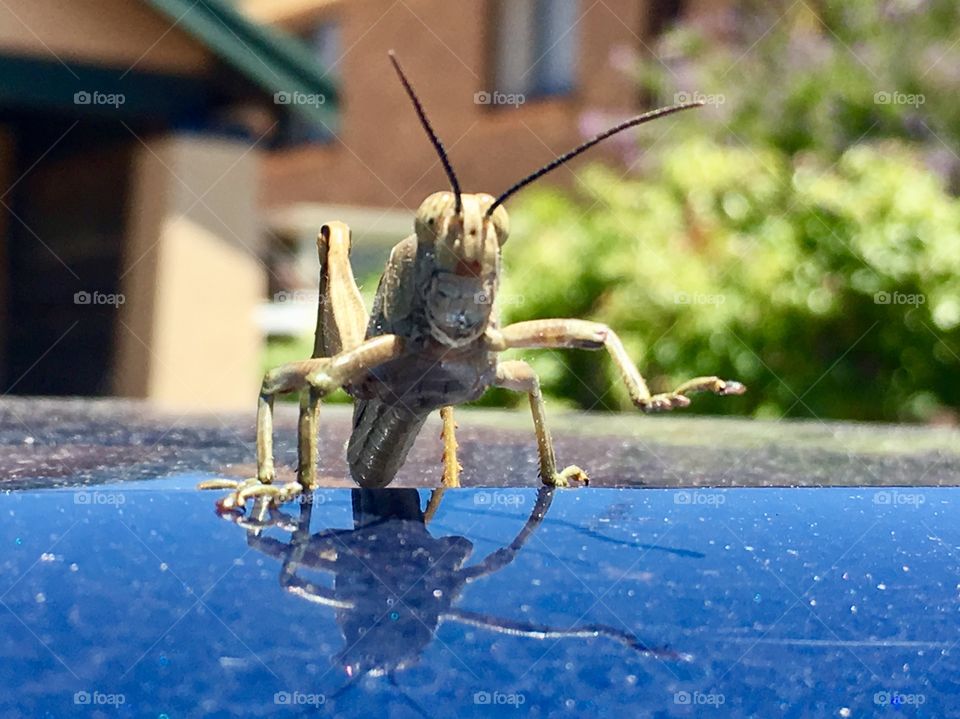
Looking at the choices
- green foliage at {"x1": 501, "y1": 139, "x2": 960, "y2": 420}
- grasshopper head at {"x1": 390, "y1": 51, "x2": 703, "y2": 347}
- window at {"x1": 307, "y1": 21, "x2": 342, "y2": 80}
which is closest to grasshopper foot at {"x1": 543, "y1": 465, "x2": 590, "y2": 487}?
grasshopper head at {"x1": 390, "y1": 51, "x2": 703, "y2": 347}

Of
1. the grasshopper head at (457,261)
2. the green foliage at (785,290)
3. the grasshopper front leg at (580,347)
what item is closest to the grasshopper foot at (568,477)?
the grasshopper front leg at (580,347)

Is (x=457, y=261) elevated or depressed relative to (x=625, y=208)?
depressed

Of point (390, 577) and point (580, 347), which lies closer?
point (390, 577)

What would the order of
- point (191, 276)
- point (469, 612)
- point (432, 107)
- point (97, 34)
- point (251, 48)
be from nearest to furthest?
point (469, 612) < point (97, 34) < point (251, 48) < point (191, 276) < point (432, 107)

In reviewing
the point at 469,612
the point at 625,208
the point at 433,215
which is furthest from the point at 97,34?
the point at 469,612

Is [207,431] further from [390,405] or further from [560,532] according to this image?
[560,532]

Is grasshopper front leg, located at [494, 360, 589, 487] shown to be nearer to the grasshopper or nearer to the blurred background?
the grasshopper

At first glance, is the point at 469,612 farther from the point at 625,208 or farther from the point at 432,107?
the point at 432,107

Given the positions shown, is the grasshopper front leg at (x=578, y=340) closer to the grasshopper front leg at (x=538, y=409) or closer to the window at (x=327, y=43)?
the grasshopper front leg at (x=538, y=409)
